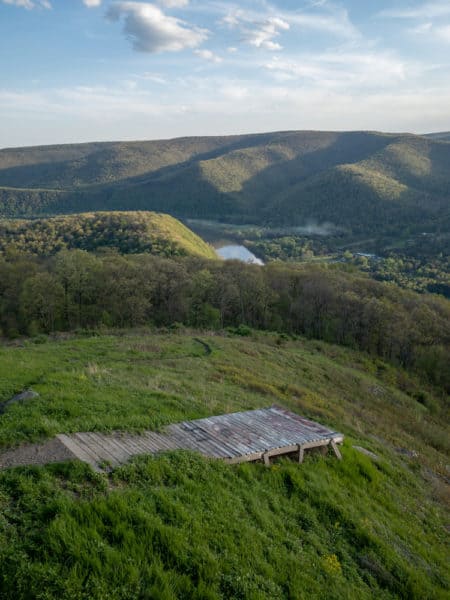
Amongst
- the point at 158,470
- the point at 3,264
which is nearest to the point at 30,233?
the point at 3,264

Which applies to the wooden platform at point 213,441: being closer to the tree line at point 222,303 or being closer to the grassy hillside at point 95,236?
the tree line at point 222,303

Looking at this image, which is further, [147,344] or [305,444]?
[147,344]

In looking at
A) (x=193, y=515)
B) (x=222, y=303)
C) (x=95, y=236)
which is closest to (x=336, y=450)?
(x=193, y=515)

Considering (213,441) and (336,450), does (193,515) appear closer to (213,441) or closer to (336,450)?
(213,441)

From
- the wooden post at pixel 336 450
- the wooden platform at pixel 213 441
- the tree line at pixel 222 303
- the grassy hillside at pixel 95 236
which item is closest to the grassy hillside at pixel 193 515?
the wooden post at pixel 336 450

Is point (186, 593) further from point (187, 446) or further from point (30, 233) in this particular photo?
point (30, 233)
